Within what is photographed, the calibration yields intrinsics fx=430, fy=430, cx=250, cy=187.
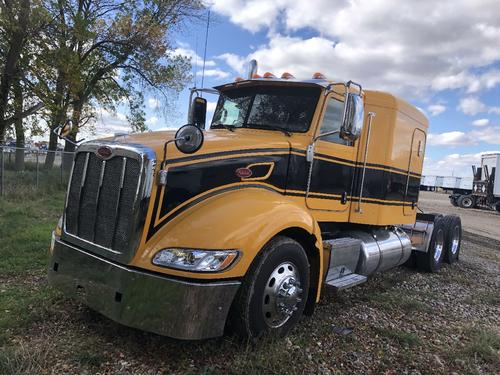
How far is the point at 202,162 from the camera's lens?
372 centimetres

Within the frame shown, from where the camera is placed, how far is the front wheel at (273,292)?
3633 millimetres

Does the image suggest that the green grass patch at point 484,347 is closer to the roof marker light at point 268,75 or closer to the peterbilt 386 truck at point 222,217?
the peterbilt 386 truck at point 222,217

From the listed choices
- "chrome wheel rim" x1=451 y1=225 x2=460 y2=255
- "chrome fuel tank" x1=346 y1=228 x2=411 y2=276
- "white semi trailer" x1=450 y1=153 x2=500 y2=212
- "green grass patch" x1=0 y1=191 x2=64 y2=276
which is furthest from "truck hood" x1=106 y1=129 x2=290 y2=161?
"white semi trailer" x1=450 y1=153 x2=500 y2=212

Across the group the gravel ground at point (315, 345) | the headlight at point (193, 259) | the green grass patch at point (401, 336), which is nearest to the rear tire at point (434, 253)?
the gravel ground at point (315, 345)

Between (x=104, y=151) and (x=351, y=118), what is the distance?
8.06ft

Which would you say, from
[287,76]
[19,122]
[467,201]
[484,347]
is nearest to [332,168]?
[287,76]

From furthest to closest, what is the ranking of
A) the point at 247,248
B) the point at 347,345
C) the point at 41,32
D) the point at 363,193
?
the point at 41,32, the point at 363,193, the point at 347,345, the point at 247,248

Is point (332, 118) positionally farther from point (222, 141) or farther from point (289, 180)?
point (222, 141)

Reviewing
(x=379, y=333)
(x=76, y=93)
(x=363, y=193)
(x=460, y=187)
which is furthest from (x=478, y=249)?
(x=460, y=187)

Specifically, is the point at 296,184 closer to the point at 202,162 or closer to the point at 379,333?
the point at 202,162

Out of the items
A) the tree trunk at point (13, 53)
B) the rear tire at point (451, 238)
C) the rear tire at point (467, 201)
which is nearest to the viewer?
the rear tire at point (451, 238)

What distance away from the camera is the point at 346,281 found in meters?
4.98

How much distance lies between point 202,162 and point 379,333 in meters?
2.66

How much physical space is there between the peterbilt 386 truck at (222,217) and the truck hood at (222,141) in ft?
0.04
